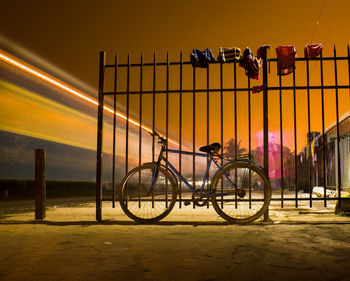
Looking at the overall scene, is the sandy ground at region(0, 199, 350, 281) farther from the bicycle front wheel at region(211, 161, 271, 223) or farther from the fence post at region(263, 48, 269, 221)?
the fence post at region(263, 48, 269, 221)

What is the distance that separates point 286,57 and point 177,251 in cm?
397

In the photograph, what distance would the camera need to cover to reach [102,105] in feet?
20.7

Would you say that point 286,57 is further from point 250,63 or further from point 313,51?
point 250,63

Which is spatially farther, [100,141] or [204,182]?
[100,141]

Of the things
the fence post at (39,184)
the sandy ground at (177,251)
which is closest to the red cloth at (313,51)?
the sandy ground at (177,251)

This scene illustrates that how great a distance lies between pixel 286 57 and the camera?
6184mm

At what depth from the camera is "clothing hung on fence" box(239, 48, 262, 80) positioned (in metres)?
6.15

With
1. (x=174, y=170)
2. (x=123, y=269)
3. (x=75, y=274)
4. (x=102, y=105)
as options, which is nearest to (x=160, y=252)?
(x=123, y=269)

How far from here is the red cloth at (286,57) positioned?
618 cm

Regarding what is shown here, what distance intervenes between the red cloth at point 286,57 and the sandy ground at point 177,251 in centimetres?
253

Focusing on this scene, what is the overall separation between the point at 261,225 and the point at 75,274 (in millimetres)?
3233

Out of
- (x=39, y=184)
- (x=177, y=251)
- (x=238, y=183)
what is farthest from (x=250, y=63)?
(x=39, y=184)

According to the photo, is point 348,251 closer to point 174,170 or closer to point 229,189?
point 229,189

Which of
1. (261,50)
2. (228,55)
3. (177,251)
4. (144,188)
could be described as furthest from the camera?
(261,50)
